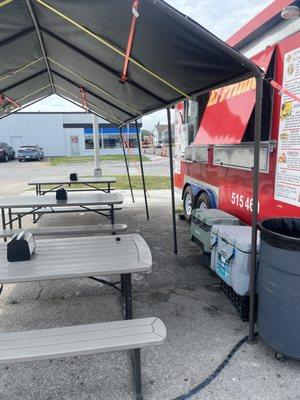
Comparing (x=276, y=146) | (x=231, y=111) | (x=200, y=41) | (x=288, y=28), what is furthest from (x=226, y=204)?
(x=200, y=41)

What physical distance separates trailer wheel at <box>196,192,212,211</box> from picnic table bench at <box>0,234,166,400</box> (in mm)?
2290

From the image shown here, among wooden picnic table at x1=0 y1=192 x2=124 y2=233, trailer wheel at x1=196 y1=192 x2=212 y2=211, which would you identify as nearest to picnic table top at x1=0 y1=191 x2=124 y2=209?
wooden picnic table at x1=0 y1=192 x2=124 y2=233

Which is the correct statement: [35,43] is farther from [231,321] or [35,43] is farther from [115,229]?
[231,321]

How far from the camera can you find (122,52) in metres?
3.18

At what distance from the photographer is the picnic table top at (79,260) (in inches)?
90.4

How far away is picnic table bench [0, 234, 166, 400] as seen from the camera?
74.9 inches

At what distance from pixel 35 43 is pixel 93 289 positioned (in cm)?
298

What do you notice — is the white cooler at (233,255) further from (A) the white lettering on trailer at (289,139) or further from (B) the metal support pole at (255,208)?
(A) the white lettering on trailer at (289,139)

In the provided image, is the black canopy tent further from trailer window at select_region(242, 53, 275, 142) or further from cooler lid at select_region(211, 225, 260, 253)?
trailer window at select_region(242, 53, 275, 142)

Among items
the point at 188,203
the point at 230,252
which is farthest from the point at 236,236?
the point at 188,203

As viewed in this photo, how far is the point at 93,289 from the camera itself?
12.4 ft

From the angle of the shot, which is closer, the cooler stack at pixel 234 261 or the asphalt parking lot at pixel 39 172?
the cooler stack at pixel 234 261

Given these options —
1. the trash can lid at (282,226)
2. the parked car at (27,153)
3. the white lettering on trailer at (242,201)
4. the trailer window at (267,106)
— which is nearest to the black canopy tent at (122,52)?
the trash can lid at (282,226)

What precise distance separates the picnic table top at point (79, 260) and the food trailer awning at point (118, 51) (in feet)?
4.95
